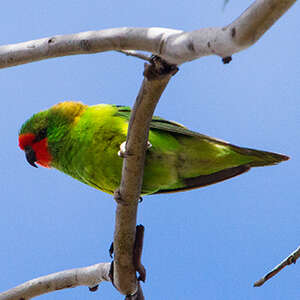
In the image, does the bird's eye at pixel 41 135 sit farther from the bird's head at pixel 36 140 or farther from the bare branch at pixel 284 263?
the bare branch at pixel 284 263

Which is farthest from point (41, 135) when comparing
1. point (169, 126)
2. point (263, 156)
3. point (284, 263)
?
point (284, 263)

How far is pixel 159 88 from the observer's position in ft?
7.62

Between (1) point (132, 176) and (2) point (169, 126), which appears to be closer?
(1) point (132, 176)

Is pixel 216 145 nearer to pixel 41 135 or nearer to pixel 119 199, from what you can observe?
pixel 119 199

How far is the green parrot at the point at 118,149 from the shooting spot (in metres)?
3.53

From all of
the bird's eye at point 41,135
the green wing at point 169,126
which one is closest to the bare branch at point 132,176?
the green wing at point 169,126

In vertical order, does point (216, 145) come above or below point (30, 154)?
below

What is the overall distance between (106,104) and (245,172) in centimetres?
132

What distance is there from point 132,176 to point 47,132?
58.7 inches

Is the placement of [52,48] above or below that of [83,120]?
below

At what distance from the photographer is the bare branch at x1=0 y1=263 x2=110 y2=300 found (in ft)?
12.0

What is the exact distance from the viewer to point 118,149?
346 centimetres

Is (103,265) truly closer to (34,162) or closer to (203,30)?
(34,162)

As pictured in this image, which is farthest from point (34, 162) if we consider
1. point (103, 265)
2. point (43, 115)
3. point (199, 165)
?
point (199, 165)
